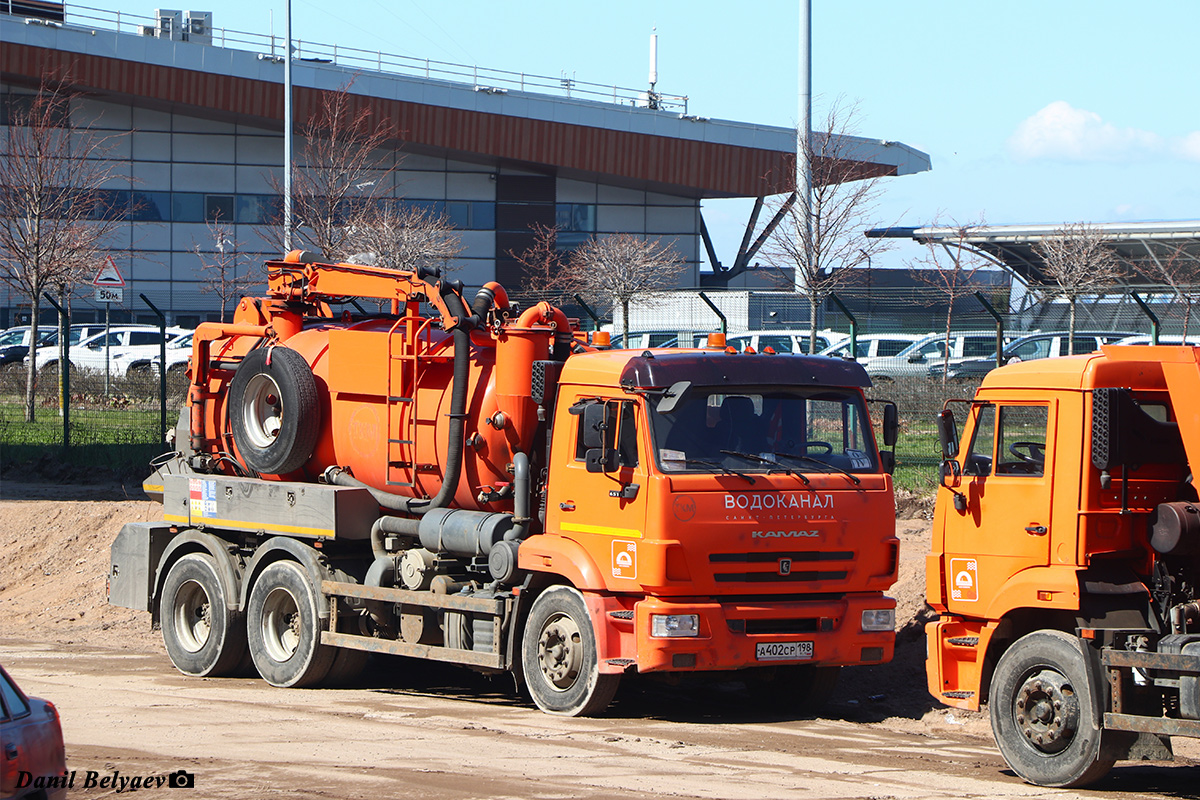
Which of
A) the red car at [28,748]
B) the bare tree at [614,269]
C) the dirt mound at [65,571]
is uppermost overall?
the bare tree at [614,269]

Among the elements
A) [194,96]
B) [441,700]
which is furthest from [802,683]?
[194,96]

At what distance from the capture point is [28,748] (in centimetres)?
586

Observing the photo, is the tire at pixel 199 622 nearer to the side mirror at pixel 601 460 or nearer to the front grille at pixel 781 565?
the side mirror at pixel 601 460

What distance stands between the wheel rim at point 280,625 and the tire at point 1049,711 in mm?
6539

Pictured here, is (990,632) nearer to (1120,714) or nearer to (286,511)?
(1120,714)

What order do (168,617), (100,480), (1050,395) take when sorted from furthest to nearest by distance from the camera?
(100,480) → (168,617) → (1050,395)

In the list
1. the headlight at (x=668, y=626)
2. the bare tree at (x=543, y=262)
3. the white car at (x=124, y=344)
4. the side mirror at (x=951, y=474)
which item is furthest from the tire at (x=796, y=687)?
the bare tree at (x=543, y=262)

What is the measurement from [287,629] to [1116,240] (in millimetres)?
31068

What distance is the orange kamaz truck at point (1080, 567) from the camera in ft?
28.9

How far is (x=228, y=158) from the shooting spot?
4916 cm

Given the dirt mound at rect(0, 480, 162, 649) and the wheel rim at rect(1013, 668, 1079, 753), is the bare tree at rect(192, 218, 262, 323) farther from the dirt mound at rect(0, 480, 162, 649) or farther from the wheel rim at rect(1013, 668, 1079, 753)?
the wheel rim at rect(1013, 668, 1079, 753)

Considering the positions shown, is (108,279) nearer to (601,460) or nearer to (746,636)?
(601,460)

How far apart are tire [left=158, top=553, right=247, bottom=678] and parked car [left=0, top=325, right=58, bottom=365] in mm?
21643

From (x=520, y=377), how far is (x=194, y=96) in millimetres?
37995
